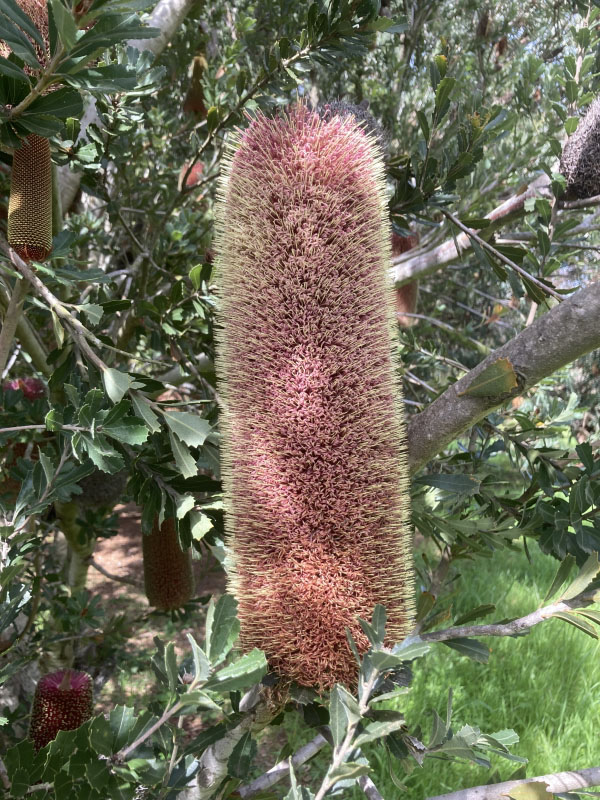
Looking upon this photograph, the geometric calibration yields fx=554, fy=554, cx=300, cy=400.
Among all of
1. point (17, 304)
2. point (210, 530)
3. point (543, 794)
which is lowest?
point (543, 794)

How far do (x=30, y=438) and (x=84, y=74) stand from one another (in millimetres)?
1327

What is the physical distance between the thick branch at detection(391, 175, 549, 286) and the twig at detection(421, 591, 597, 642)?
2.92 ft

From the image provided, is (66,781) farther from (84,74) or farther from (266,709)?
(84,74)

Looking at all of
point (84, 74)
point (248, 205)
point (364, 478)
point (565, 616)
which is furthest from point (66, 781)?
point (84, 74)

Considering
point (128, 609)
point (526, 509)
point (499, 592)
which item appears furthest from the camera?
point (128, 609)

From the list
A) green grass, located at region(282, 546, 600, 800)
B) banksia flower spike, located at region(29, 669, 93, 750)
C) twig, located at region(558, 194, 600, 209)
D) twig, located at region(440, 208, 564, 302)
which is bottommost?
green grass, located at region(282, 546, 600, 800)

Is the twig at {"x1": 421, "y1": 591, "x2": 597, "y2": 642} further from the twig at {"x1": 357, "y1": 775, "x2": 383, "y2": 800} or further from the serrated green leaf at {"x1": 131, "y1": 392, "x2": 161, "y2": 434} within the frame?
the serrated green leaf at {"x1": 131, "y1": 392, "x2": 161, "y2": 434}

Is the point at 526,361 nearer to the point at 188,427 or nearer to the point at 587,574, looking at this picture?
the point at 587,574

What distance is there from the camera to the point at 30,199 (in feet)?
2.82

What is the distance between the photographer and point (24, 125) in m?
0.77

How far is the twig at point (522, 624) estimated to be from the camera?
754 mm

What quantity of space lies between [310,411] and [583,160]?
1.05 m

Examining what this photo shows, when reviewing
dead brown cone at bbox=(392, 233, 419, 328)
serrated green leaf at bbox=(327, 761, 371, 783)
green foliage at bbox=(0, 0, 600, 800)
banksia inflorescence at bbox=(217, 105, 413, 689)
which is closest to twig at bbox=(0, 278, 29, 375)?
green foliage at bbox=(0, 0, 600, 800)

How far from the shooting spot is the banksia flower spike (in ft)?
4.75
